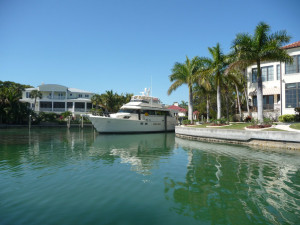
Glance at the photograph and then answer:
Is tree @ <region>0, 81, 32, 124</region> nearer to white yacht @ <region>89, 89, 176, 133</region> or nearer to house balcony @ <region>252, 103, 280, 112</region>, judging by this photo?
white yacht @ <region>89, 89, 176, 133</region>

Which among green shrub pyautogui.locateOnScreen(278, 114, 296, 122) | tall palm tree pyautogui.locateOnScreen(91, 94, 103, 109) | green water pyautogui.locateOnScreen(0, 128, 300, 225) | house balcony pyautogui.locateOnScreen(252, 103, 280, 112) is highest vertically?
tall palm tree pyautogui.locateOnScreen(91, 94, 103, 109)

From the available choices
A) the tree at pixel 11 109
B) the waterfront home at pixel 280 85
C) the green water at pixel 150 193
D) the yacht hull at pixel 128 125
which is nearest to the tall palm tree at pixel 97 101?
the tree at pixel 11 109

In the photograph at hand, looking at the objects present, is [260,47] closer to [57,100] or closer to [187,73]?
[187,73]

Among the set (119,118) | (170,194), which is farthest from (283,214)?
(119,118)

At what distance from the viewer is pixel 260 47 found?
1845cm

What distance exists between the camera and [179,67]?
2967cm

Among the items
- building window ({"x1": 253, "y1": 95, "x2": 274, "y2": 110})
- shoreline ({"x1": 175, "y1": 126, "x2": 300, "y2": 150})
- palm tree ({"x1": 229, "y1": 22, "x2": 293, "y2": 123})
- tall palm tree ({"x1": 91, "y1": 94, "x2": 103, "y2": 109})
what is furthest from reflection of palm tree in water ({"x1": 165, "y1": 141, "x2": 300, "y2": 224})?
tall palm tree ({"x1": 91, "y1": 94, "x2": 103, "y2": 109})

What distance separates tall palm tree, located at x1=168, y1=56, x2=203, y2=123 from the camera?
2839 centimetres

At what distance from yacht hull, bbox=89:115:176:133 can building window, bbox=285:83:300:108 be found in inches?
726

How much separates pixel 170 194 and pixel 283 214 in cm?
291

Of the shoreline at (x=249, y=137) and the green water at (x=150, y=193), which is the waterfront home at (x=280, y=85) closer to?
the shoreline at (x=249, y=137)

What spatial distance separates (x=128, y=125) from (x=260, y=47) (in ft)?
63.4

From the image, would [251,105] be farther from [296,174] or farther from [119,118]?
[296,174]

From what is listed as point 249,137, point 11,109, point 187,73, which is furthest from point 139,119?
point 11,109
